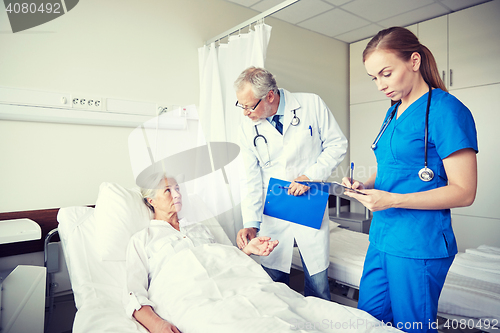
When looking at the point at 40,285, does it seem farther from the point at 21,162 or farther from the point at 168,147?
the point at 168,147

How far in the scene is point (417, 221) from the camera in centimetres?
104

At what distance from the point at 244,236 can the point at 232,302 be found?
0.49m

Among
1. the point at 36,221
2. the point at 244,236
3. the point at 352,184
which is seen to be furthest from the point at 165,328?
the point at 36,221

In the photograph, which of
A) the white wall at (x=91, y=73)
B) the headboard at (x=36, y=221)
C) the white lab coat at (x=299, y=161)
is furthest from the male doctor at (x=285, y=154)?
the headboard at (x=36, y=221)

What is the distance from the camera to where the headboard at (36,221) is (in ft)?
5.83

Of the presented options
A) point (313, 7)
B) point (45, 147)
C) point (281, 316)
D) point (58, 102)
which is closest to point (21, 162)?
point (45, 147)

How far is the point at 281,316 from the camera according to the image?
1052 millimetres

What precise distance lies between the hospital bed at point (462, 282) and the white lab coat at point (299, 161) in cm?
39

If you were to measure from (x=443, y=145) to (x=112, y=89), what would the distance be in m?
1.94

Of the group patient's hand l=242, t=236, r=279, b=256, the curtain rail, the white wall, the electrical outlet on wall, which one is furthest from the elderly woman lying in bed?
the curtain rail

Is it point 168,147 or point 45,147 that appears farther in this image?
point 168,147

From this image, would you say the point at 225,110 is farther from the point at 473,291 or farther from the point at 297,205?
the point at 473,291

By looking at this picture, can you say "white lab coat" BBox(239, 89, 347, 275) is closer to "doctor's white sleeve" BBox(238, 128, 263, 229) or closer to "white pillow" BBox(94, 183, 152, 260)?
"doctor's white sleeve" BBox(238, 128, 263, 229)

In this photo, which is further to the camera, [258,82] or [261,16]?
[261,16]
